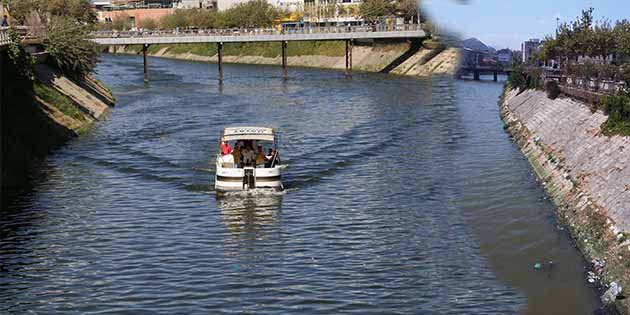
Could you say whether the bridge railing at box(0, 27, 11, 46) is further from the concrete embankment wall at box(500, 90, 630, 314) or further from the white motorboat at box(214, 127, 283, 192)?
the concrete embankment wall at box(500, 90, 630, 314)

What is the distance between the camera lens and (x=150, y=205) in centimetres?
3338

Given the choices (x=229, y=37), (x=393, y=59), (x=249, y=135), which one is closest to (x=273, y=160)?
(x=249, y=135)

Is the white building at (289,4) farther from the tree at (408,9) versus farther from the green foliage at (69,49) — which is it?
the green foliage at (69,49)

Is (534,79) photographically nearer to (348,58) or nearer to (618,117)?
(618,117)

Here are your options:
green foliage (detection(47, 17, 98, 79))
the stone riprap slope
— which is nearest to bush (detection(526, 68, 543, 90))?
the stone riprap slope

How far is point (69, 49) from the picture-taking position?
211ft

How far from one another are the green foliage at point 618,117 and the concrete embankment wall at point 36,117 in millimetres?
22762

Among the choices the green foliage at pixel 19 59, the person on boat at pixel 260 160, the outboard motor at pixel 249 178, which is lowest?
the outboard motor at pixel 249 178

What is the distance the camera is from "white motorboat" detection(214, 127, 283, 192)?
1384 inches

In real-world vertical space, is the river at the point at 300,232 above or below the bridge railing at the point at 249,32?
below

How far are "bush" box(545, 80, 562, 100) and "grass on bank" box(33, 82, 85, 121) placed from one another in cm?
2815

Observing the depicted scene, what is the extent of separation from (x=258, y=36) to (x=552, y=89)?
58.2 metres

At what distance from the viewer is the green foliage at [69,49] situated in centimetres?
6278

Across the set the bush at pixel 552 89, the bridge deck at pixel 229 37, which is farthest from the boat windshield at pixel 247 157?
the bridge deck at pixel 229 37
